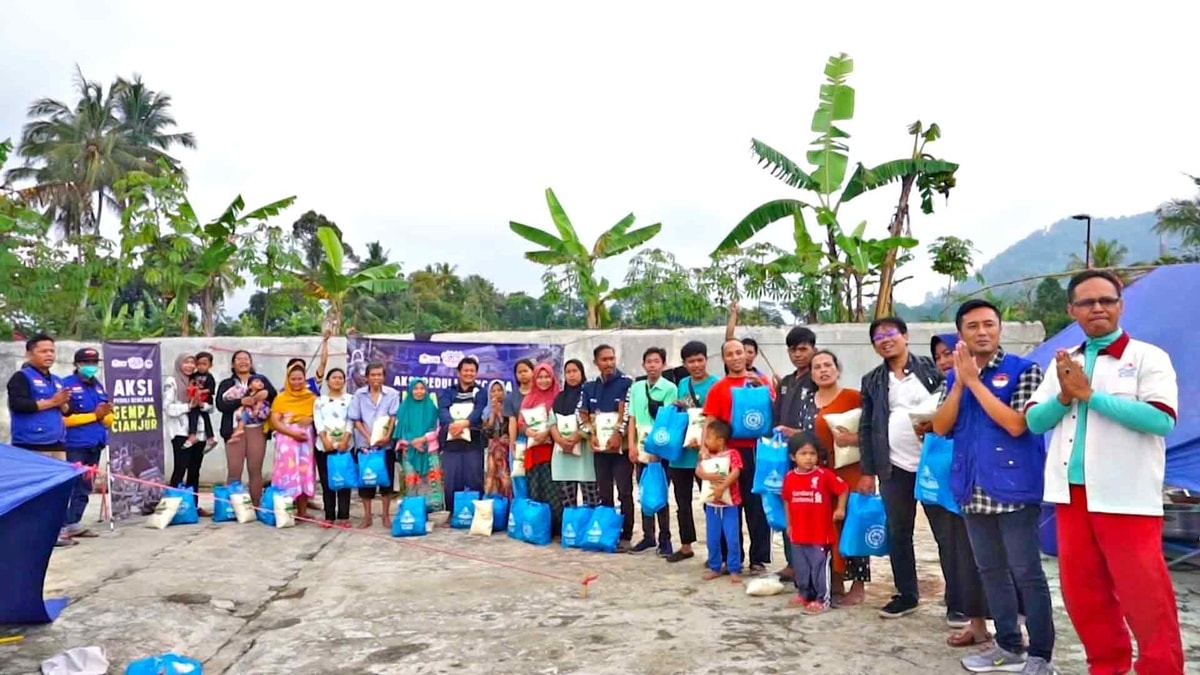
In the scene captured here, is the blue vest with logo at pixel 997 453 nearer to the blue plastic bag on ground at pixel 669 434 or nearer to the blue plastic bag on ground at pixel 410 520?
the blue plastic bag on ground at pixel 669 434

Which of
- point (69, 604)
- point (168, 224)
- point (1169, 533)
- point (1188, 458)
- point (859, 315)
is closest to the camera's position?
point (1188, 458)

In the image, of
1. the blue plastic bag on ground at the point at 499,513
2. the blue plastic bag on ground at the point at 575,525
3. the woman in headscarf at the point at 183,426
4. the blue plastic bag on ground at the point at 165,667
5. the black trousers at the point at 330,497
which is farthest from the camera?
the woman in headscarf at the point at 183,426

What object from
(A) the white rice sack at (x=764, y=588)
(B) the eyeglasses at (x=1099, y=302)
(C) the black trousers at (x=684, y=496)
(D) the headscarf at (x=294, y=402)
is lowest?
(A) the white rice sack at (x=764, y=588)

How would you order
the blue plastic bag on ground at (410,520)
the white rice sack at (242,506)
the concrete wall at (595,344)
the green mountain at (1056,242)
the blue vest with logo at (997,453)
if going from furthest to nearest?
the green mountain at (1056,242)
the concrete wall at (595,344)
the white rice sack at (242,506)
the blue plastic bag on ground at (410,520)
the blue vest with logo at (997,453)

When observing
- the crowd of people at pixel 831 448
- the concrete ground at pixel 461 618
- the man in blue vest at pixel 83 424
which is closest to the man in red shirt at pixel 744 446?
the crowd of people at pixel 831 448

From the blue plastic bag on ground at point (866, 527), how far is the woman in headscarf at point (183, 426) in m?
6.00

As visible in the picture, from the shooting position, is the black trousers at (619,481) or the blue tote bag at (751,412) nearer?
the blue tote bag at (751,412)

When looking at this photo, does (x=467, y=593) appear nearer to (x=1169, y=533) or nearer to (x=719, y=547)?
(x=719, y=547)

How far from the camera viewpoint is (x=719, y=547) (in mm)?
5824

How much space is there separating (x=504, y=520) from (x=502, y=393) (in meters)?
1.12

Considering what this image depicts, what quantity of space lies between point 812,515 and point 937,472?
858mm

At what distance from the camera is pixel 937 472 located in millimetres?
4254

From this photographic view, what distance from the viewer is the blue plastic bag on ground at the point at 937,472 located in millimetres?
4227

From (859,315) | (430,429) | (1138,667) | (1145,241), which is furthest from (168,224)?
(1145,241)
